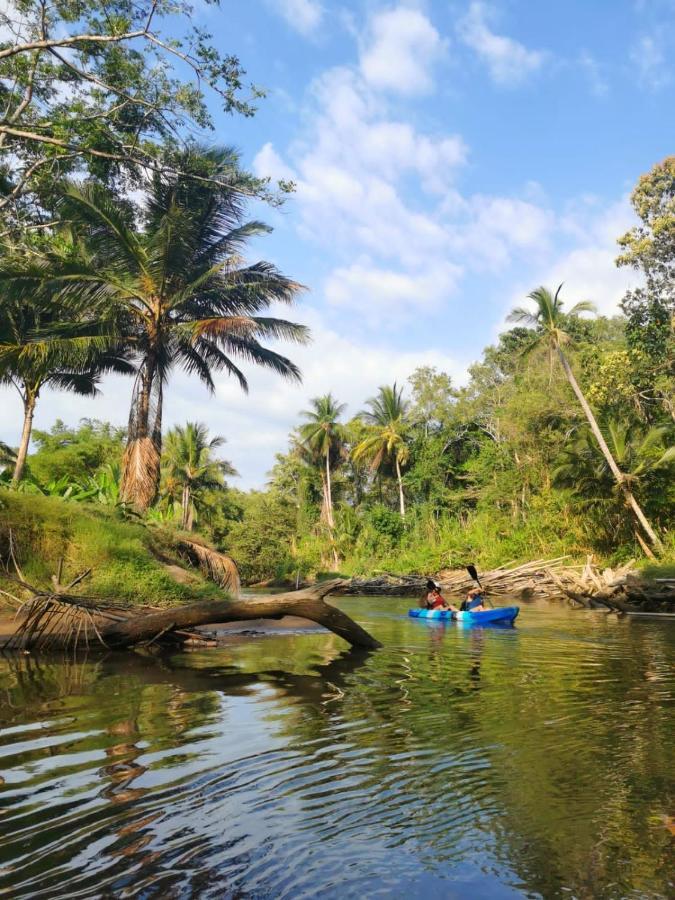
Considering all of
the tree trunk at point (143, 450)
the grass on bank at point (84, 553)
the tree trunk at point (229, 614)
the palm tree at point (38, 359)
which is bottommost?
the tree trunk at point (229, 614)

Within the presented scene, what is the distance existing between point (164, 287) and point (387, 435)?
2508 cm

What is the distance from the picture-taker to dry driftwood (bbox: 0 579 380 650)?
379 inches

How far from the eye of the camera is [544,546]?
97.2 feet

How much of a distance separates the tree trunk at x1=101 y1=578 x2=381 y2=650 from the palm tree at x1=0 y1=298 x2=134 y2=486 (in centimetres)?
986

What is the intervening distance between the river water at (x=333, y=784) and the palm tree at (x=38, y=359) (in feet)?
35.5

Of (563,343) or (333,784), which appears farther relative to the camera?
(563,343)

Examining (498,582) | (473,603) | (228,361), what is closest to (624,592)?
(473,603)

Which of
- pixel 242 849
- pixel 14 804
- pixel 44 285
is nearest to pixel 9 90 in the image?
pixel 44 285

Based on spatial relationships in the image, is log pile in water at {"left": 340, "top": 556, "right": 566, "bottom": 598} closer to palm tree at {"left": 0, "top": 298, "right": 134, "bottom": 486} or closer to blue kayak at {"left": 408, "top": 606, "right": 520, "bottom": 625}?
blue kayak at {"left": 408, "top": 606, "right": 520, "bottom": 625}

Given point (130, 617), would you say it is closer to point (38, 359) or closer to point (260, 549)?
point (38, 359)

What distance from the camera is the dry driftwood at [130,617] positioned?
9.62m

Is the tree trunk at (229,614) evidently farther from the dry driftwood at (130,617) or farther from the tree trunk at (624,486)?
the tree trunk at (624,486)

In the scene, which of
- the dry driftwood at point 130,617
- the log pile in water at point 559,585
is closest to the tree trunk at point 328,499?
the log pile in water at point 559,585

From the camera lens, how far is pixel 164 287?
1931 cm
